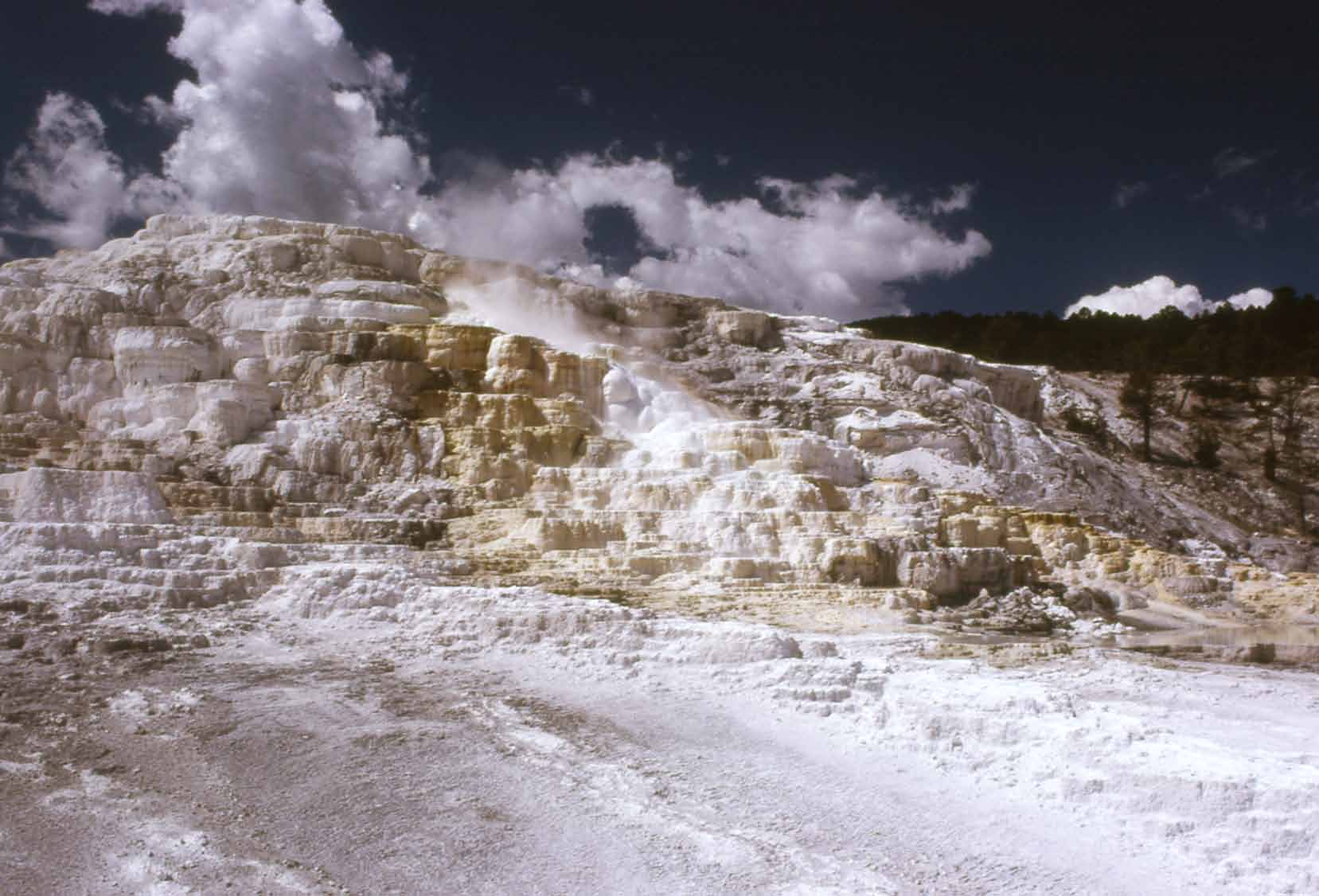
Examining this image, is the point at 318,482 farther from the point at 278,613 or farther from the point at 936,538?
the point at 936,538

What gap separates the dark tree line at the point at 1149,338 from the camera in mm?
37438

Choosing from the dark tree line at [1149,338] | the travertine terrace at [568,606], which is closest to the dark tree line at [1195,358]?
the dark tree line at [1149,338]

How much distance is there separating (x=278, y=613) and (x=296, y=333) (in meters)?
10.6

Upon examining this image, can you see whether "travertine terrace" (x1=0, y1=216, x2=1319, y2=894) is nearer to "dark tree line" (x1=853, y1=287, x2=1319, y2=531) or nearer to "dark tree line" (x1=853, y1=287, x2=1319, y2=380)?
"dark tree line" (x1=853, y1=287, x2=1319, y2=531)

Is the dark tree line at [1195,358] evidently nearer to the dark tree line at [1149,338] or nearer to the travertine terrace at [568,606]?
the dark tree line at [1149,338]

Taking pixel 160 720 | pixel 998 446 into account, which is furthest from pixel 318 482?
pixel 998 446

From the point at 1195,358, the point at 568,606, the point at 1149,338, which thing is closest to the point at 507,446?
the point at 568,606

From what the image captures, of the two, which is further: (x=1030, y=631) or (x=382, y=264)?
(x=382, y=264)

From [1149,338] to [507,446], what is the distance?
117ft

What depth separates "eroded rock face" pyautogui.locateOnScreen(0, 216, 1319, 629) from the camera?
14188 millimetres

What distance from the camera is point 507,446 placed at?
A: 18266mm

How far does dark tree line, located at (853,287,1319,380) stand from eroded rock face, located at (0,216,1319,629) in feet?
45.5

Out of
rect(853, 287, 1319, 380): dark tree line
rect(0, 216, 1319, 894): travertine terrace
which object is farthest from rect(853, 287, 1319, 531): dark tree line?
rect(0, 216, 1319, 894): travertine terrace

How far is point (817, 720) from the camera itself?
8102 millimetres
